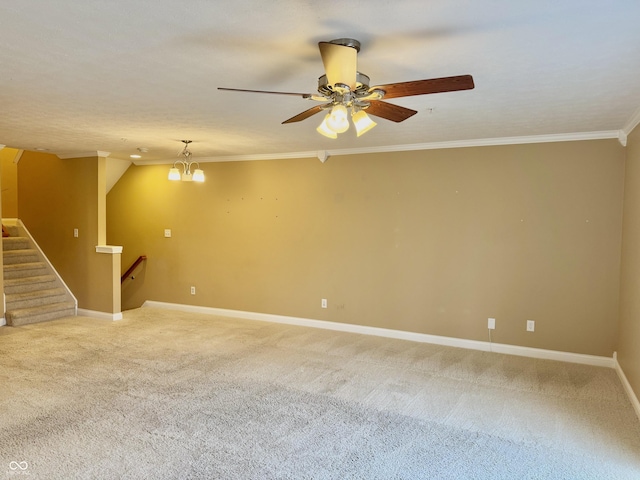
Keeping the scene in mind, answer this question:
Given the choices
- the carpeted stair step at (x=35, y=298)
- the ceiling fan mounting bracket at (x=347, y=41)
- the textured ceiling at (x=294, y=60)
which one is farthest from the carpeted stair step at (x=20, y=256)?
the ceiling fan mounting bracket at (x=347, y=41)

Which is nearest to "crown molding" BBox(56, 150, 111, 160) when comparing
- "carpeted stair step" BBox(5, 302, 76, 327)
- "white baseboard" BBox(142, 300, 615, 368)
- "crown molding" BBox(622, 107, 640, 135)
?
"carpeted stair step" BBox(5, 302, 76, 327)

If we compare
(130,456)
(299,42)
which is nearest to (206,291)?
(130,456)

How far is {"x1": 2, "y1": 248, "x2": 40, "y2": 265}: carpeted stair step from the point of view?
6227 millimetres

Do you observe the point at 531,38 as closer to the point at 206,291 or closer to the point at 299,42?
the point at 299,42

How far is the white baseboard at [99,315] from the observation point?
5930 mm

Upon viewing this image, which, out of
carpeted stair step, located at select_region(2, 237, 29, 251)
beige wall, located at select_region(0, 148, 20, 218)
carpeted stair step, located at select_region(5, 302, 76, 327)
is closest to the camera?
carpeted stair step, located at select_region(5, 302, 76, 327)

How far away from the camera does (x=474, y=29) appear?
6.44 feet

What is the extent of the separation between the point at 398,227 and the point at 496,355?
1.76 m

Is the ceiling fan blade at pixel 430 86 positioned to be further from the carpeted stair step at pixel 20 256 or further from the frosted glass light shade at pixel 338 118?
the carpeted stair step at pixel 20 256

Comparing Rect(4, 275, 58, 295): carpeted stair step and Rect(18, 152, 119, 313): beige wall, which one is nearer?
Rect(4, 275, 58, 295): carpeted stair step

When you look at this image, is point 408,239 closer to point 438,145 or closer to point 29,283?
point 438,145

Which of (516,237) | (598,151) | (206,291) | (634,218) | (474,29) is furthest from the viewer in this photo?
(206,291)

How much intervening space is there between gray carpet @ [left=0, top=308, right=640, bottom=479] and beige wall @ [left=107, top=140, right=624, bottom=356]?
0.57 m

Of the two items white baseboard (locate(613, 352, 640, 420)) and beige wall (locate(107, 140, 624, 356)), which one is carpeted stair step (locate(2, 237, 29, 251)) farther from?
white baseboard (locate(613, 352, 640, 420))
